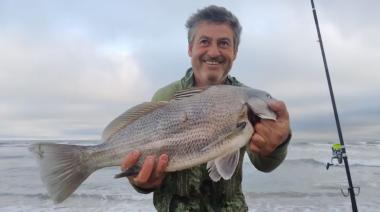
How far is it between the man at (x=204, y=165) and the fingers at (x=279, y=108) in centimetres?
23

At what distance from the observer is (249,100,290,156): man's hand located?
2.76 meters

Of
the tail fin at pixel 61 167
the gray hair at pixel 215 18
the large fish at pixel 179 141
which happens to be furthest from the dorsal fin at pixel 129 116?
the gray hair at pixel 215 18

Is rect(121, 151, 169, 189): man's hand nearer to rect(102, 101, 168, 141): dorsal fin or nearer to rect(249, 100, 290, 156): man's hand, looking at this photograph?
rect(102, 101, 168, 141): dorsal fin

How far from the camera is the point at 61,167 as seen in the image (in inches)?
109

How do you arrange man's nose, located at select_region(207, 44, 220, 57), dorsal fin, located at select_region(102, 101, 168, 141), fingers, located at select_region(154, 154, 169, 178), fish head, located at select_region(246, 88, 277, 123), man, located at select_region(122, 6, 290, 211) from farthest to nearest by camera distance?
man's nose, located at select_region(207, 44, 220, 57)
man, located at select_region(122, 6, 290, 211)
dorsal fin, located at select_region(102, 101, 168, 141)
fish head, located at select_region(246, 88, 277, 123)
fingers, located at select_region(154, 154, 169, 178)

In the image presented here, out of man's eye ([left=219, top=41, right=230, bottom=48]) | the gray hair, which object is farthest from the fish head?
the gray hair

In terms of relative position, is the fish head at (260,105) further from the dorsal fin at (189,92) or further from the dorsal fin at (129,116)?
the dorsal fin at (129,116)

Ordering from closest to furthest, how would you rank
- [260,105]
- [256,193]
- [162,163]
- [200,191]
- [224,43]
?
[162,163]
[260,105]
[200,191]
[224,43]
[256,193]

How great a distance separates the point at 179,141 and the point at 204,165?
0.72m

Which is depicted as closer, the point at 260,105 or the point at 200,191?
the point at 260,105

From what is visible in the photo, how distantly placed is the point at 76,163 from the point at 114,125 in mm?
379

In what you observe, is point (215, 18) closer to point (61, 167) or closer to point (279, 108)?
point (279, 108)

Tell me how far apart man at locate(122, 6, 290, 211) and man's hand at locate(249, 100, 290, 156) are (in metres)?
0.07

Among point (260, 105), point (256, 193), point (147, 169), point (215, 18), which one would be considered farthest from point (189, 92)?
point (256, 193)
